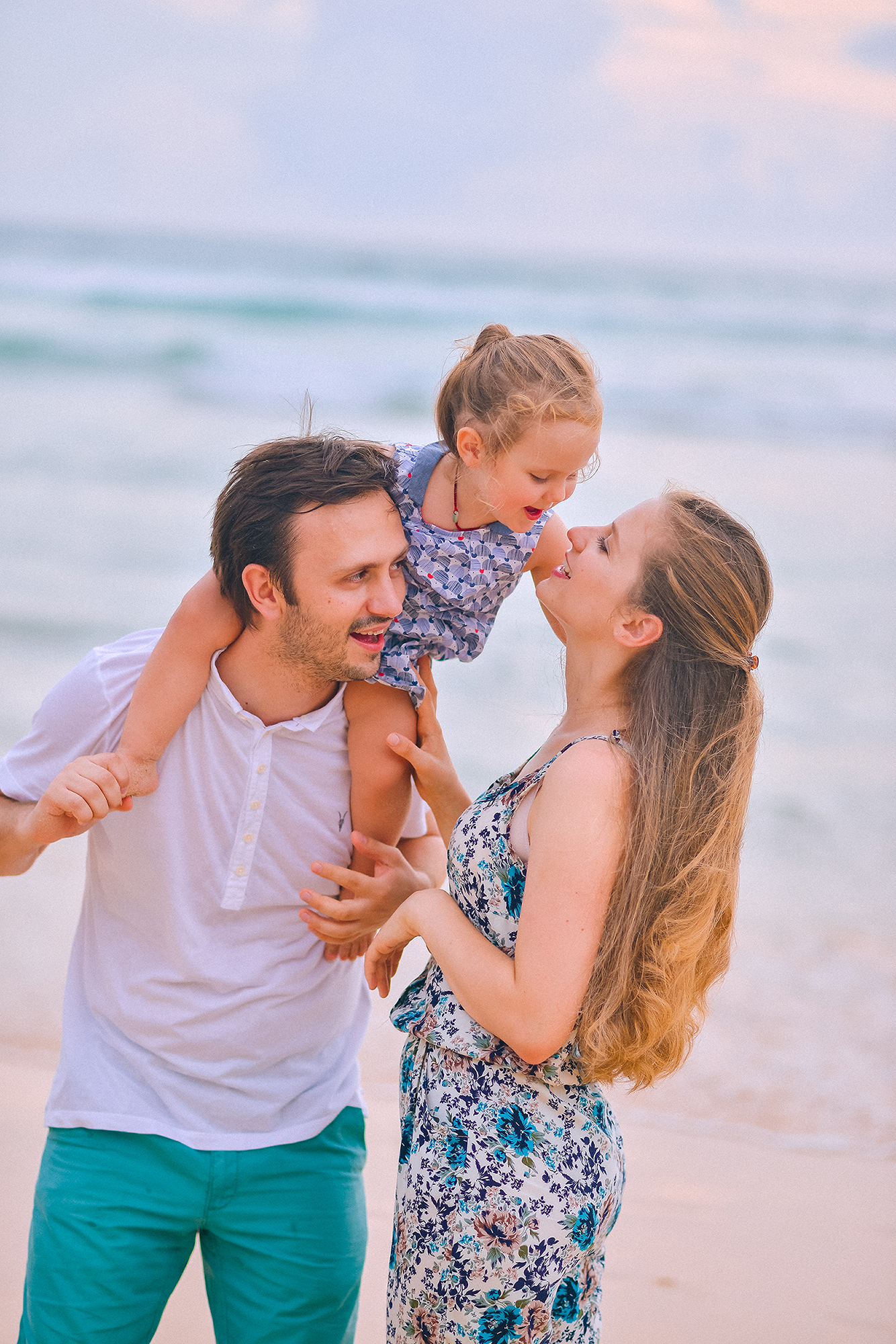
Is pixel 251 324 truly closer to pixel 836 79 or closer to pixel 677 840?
pixel 836 79

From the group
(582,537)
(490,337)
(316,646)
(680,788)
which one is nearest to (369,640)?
(316,646)

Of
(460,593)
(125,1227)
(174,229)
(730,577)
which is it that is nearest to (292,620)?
(460,593)

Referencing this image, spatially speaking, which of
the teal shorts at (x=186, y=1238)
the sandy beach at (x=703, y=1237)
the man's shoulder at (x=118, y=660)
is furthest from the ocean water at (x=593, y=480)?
the teal shorts at (x=186, y=1238)

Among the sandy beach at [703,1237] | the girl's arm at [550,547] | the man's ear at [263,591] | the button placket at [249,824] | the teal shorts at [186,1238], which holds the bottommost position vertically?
the sandy beach at [703,1237]

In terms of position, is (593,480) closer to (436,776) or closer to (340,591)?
(436,776)

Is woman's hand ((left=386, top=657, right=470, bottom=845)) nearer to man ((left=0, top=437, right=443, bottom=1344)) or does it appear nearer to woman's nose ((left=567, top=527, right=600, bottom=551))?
man ((left=0, top=437, right=443, bottom=1344))

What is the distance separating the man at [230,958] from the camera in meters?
2.07

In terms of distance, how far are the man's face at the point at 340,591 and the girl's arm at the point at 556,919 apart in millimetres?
499

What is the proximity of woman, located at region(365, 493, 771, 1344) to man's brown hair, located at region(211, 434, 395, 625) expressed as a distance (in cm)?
46

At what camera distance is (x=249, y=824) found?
2160mm

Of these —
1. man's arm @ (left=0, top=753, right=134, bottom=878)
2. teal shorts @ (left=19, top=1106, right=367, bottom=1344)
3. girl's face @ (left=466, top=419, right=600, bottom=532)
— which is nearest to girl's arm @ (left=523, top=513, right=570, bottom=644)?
girl's face @ (left=466, top=419, right=600, bottom=532)

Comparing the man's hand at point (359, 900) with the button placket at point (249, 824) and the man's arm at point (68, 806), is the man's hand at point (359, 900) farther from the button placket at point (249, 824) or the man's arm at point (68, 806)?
the man's arm at point (68, 806)

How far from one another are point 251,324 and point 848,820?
48.2 feet

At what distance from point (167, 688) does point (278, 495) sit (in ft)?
1.34
